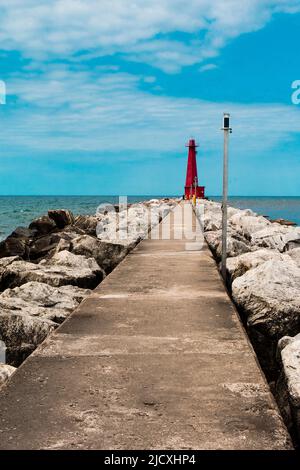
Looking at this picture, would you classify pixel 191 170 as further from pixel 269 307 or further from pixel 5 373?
pixel 5 373

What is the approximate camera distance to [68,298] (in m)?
5.09

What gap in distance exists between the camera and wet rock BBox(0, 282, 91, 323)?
4.49 m

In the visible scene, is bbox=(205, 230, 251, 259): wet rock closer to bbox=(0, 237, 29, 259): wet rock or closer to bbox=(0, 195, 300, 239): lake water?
bbox=(0, 237, 29, 259): wet rock

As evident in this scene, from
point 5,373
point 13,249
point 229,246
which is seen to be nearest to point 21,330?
point 5,373

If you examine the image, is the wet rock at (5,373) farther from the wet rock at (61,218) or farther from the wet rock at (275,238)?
the wet rock at (61,218)

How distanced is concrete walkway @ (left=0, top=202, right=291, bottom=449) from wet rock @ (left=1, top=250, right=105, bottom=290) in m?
1.74

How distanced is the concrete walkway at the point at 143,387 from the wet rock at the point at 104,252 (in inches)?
144

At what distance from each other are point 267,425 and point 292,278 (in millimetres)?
2423

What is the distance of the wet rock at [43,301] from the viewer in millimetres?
4488

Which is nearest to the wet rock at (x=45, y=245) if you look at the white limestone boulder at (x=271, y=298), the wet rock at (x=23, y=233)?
the wet rock at (x=23, y=233)

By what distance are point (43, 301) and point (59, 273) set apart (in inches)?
49.5

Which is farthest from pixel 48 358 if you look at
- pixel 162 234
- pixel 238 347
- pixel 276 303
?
pixel 162 234

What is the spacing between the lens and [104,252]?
814 cm
